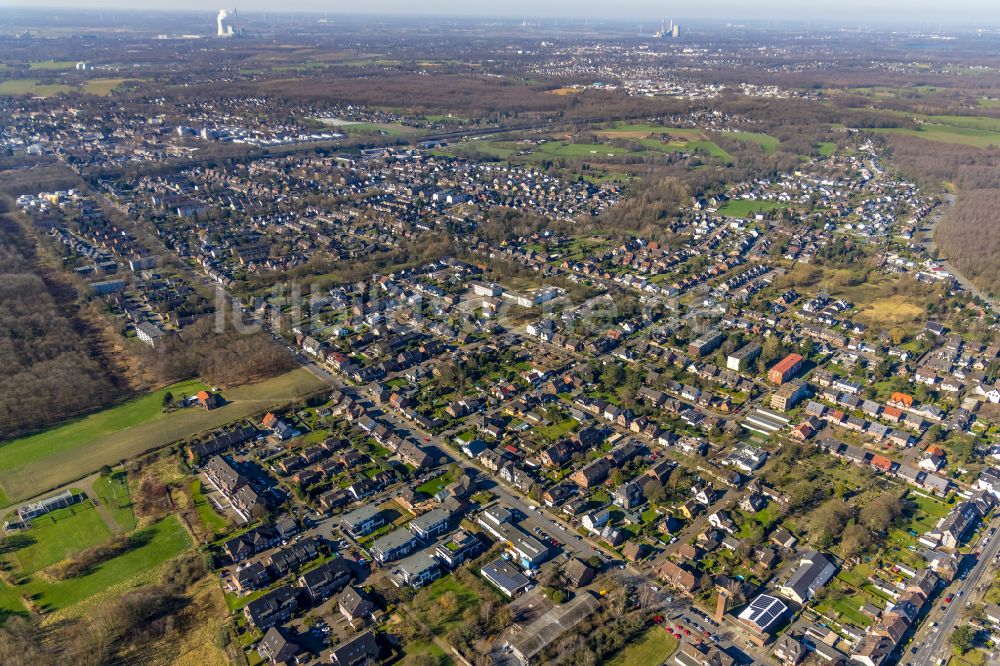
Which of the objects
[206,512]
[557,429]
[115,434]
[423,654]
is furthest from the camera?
[557,429]

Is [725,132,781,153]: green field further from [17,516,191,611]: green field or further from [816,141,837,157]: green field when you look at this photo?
[17,516,191,611]: green field

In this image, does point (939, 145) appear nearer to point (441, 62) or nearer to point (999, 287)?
point (999, 287)

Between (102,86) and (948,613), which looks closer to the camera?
(948,613)

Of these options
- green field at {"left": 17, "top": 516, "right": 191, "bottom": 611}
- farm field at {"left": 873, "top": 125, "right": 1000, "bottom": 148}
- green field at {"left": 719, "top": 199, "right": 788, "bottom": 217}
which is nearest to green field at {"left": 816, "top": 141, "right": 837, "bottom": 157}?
farm field at {"left": 873, "top": 125, "right": 1000, "bottom": 148}

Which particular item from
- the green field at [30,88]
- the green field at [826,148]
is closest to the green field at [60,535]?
the green field at [826,148]

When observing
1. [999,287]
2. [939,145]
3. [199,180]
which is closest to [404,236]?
[199,180]

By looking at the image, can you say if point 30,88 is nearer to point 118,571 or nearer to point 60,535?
point 60,535

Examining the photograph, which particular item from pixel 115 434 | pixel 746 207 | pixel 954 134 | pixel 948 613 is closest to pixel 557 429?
pixel 948 613
